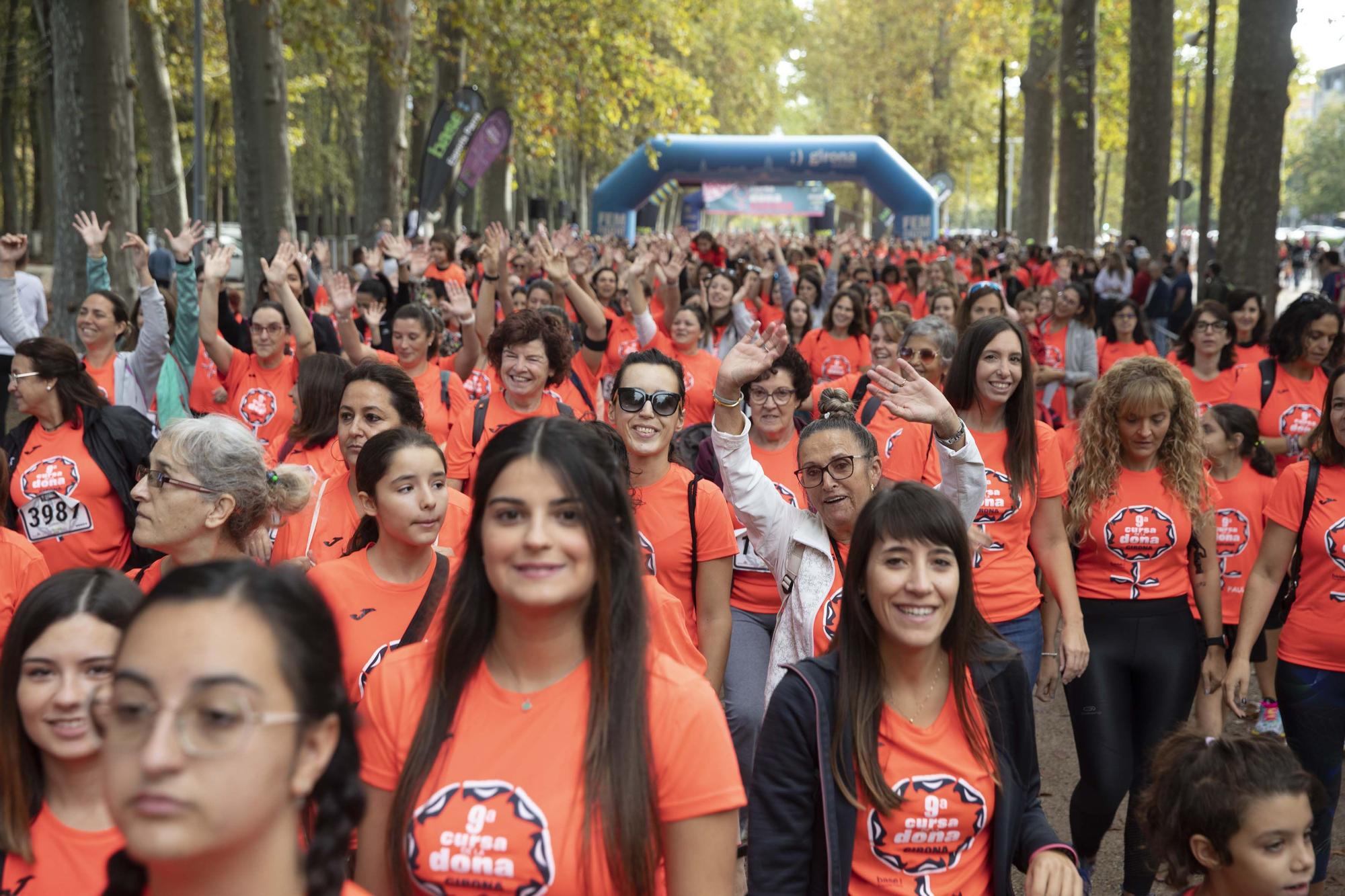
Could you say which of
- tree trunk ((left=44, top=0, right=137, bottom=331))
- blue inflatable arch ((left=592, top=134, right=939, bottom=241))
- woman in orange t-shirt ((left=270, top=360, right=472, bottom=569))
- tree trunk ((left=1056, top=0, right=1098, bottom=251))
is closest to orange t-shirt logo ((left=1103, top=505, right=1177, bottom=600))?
woman in orange t-shirt ((left=270, top=360, right=472, bottom=569))

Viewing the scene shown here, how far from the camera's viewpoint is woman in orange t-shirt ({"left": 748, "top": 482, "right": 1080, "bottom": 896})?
286cm

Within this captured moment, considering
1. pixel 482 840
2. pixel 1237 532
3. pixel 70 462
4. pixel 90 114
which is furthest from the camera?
pixel 90 114

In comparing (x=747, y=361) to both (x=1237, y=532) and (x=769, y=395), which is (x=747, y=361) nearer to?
(x=769, y=395)

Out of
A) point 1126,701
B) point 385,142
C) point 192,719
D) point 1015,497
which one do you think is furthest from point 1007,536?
point 385,142

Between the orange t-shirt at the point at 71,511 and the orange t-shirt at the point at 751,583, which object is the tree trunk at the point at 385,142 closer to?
the orange t-shirt at the point at 71,511

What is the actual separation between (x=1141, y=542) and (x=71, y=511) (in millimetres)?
4205

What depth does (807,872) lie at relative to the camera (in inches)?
114

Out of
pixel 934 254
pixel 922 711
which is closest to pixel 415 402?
pixel 922 711

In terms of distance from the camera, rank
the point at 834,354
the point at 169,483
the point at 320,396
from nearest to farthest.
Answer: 1. the point at 169,483
2. the point at 320,396
3. the point at 834,354

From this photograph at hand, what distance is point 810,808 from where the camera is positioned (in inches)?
114

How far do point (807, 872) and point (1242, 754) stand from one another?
4.01 feet

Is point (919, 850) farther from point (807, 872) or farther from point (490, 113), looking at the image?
point (490, 113)

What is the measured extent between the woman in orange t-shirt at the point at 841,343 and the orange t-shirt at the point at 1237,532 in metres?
4.01

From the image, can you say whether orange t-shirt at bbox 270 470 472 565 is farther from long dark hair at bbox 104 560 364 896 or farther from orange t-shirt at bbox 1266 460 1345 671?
orange t-shirt at bbox 1266 460 1345 671
